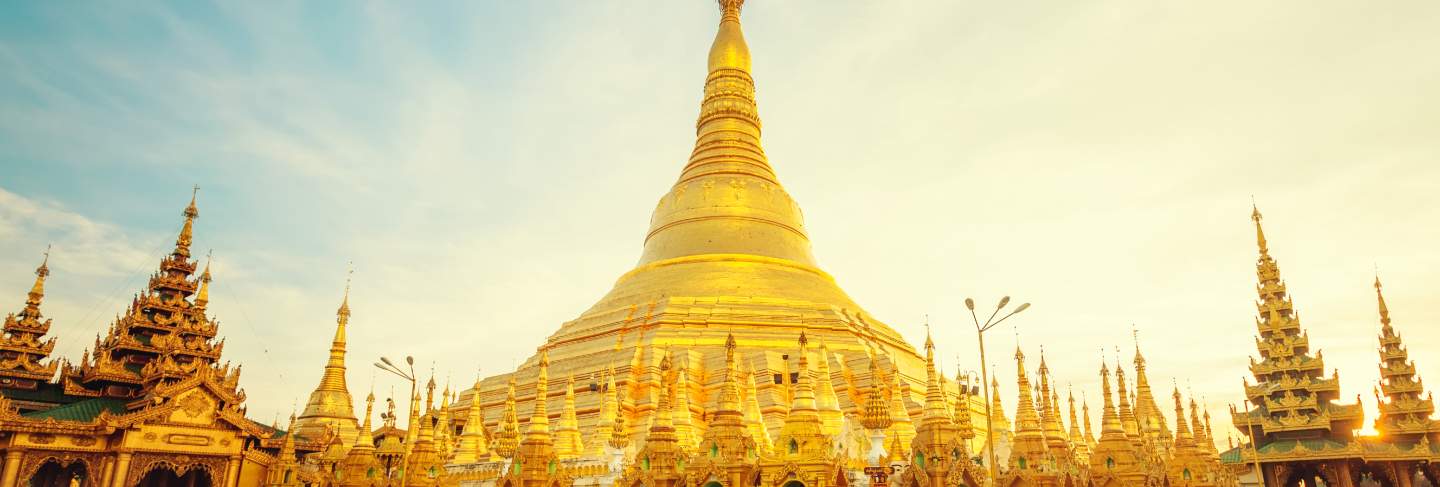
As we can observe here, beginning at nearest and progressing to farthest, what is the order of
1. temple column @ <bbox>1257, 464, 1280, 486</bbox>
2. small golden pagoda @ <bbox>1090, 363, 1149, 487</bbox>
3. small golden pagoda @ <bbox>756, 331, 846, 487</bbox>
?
small golden pagoda @ <bbox>756, 331, 846, 487</bbox> → small golden pagoda @ <bbox>1090, 363, 1149, 487</bbox> → temple column @ <bbox>1257, 464, 1280, 486</bbox>

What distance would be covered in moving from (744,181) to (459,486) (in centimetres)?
2183

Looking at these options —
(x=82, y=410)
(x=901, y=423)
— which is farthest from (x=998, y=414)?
(x=82, y=410)

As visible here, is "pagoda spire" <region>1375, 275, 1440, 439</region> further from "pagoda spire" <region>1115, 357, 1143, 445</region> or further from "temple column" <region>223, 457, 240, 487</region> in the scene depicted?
"temple column" <region>223, 457, 240, 487</region>

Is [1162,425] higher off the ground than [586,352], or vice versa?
[586,352]

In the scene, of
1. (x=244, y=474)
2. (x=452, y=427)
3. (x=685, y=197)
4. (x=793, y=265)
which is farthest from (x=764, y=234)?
(x=244, y=474)

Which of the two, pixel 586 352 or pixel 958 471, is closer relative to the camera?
pixel 958 471

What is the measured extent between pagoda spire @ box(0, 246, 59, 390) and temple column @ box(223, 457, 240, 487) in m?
8.01

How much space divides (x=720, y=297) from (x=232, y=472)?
17.8 metres

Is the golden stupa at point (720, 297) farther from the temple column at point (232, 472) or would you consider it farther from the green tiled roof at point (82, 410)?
the green tiled roof at point (82, 410)

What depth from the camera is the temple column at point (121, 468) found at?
24.7 meters

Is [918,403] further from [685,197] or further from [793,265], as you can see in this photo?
[685,197]

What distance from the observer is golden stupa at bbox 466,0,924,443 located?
1161 inches

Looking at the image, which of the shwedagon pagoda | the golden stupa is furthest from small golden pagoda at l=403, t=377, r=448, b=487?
the golden stupa

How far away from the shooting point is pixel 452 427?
31.5 m
